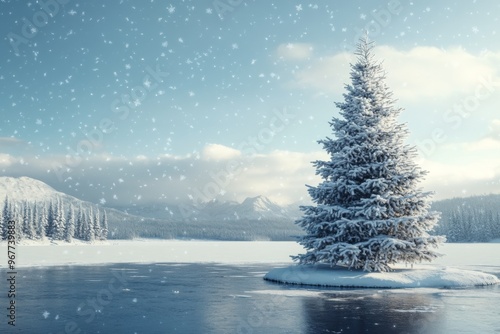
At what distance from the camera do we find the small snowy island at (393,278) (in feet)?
80.2

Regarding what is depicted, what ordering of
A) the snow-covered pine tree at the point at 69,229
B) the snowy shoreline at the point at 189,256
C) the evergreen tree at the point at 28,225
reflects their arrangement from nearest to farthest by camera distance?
1. the snowy shoreline at the point at 189,256
2. the evergreen tree at the point at 28,225
3. the snow-covered pine tree at the point at 69,229

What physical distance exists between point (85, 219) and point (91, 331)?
132146 mm

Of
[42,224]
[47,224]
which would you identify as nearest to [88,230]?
[47,224]

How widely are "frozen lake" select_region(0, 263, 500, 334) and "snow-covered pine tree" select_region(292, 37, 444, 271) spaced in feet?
10.8

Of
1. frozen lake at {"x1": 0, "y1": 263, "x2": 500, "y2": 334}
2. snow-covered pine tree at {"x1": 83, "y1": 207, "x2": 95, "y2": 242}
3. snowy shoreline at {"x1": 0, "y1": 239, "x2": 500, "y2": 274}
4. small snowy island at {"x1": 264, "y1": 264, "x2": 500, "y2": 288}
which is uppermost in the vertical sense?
snow-covered pine tree at {"x1": 83, "y1": 207, "x2": 95, "y2": 242}

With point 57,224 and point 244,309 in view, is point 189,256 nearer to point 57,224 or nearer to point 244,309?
point 244,309

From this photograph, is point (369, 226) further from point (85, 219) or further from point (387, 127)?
point (85, 219)

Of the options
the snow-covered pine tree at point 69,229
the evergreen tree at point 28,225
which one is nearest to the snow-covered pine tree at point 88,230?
the snow-covered pine tree at point 69,229

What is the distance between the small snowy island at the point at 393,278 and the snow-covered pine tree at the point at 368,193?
74 cm

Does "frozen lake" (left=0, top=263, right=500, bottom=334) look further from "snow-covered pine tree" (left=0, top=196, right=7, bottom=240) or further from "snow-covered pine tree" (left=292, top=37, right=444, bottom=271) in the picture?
"snow-covered pine tree" (left=0, top=196, right=7, bottom=240)

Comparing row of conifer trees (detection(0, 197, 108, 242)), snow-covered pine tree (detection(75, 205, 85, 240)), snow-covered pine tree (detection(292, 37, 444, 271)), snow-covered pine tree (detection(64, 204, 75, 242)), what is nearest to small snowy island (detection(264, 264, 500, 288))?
snow-covered pine tree (detection(292, 37, 444, 271))

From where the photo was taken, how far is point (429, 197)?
27.0 meters

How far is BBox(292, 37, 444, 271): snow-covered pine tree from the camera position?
2612 centimetres

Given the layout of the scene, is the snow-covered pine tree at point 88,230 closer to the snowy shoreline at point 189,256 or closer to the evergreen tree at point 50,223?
the snowy shoreline at point 189,256
